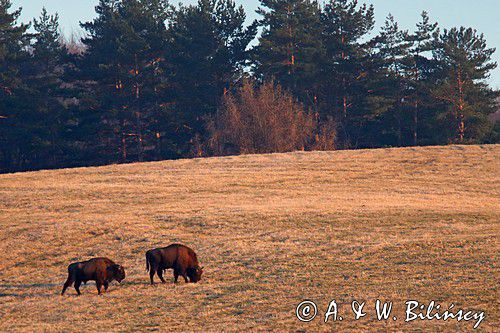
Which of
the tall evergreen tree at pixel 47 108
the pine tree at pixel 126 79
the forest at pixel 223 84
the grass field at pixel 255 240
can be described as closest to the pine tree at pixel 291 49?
the forest at pixel 223 84

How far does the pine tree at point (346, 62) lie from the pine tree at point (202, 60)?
9174 mm

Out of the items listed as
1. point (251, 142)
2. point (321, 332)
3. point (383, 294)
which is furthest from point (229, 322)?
point (251, 142)

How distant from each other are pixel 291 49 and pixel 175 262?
63896mm

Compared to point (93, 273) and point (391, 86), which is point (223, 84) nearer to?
point (391, 86)

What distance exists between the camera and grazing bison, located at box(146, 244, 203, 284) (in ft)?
64.3

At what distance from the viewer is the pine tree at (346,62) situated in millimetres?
81938

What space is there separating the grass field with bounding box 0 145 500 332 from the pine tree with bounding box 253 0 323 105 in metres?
29.7

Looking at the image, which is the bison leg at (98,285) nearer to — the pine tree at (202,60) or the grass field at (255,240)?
the grass field at (255,240)

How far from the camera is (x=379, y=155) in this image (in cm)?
5978

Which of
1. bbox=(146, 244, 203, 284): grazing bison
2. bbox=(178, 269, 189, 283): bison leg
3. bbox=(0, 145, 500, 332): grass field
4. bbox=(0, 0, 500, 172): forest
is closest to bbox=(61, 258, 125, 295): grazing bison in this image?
bbox=(0, 145, 500, 332): grass field

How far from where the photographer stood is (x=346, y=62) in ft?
269

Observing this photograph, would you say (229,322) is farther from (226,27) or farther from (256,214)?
(226,27)

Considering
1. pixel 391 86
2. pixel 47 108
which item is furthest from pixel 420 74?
pixel 47 108

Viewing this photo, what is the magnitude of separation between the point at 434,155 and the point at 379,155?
14.5 feet
